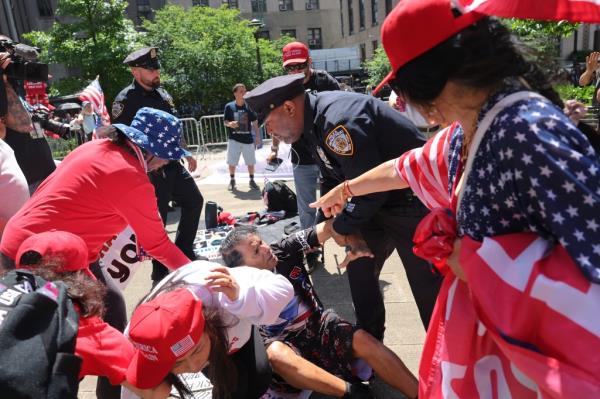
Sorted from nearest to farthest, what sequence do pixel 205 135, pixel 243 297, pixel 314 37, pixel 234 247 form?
pixel 243 297 → pixel 234 247 → pixel 205 135 → pixel 314 37

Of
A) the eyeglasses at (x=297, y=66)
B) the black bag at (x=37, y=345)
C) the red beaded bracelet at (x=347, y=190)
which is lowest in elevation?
the red beaded bracelet at (x=347, y=190)

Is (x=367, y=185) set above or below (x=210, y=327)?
above

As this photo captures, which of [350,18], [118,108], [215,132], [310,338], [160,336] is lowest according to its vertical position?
[215,132]

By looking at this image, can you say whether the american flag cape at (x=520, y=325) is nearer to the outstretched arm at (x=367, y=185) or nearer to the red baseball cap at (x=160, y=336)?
the outstretched arm at (x=367, y=185)

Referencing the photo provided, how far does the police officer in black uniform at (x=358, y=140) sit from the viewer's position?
2.29 metres

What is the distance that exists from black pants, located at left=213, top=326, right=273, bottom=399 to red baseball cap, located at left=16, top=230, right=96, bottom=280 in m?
0.77

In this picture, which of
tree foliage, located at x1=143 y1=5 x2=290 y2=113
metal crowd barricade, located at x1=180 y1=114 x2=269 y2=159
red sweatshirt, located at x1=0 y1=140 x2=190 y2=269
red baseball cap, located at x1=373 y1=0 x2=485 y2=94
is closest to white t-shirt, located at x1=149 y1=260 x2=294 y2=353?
red sweatshirt, located at x1=0 y1=140 x2=190 y2=269

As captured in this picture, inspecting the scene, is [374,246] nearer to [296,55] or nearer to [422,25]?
[422,25]

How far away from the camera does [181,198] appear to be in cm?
428

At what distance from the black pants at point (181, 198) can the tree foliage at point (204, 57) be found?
549 inches

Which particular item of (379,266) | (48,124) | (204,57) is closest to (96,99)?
(48,124)

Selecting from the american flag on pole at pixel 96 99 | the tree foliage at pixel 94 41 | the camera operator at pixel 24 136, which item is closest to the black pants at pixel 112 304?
the camera operator at pixel 24 136

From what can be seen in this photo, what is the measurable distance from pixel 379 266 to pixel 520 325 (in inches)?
75.3

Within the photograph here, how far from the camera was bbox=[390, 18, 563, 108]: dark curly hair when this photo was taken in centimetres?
107
